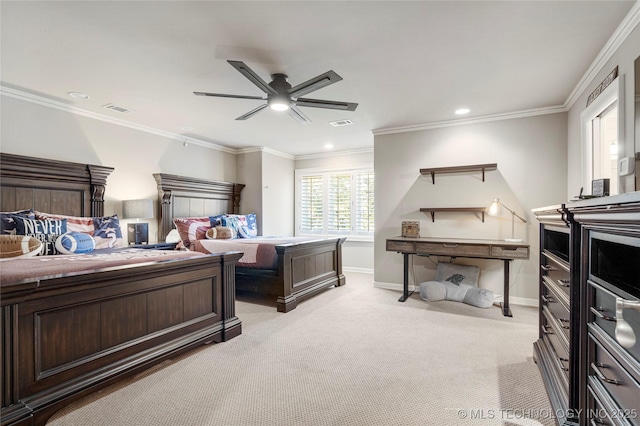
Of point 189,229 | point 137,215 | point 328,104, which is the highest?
point 328,104

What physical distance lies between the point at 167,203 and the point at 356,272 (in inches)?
143

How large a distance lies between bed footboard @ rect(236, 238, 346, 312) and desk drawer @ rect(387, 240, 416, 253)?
923 millimetres

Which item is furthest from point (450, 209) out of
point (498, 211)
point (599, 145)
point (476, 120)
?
point (599, 145)

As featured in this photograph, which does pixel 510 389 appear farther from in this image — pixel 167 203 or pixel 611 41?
pixel 167 203

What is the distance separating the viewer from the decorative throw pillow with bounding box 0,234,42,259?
2420mm

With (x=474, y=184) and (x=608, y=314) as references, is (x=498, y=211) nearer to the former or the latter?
(x=474, y=184)

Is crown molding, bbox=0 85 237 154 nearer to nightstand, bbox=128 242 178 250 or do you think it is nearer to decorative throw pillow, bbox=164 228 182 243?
decorative throw pillow, bbox=164 228 182 243

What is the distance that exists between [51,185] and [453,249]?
15.5ft

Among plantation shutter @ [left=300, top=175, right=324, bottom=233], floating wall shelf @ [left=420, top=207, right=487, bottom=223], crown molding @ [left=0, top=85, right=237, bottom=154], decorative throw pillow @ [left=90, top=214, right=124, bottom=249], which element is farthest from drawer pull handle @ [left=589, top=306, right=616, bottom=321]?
plantation shutter @ [left=300, top=175, right=324, bottom=233]

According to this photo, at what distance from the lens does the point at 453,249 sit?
3.71 meters

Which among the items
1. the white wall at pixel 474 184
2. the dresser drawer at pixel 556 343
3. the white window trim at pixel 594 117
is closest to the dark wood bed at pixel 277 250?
the white wall at pixel 474 184

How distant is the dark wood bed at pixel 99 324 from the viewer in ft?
5.13

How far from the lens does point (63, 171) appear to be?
3641mm

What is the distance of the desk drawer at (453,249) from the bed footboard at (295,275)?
4.46ft
